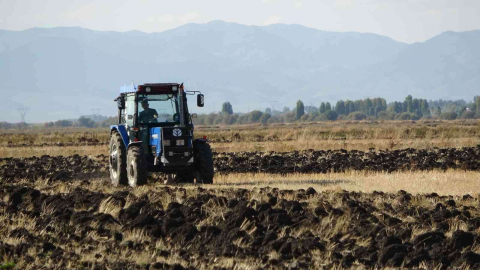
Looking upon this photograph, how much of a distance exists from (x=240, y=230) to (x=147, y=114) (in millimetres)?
7842

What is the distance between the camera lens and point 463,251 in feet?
35.8

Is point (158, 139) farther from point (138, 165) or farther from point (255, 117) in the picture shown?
point (255, 117)

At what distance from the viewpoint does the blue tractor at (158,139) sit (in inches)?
725

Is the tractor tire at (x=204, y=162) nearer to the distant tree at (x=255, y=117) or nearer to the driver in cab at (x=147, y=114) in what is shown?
the driver in cab at (x=147, y=114)

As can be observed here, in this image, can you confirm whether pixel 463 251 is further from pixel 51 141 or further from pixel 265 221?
pixel 51 141

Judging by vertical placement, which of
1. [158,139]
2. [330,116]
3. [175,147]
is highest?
[330,116]

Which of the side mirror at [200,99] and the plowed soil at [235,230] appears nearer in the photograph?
the plowed soil at [235,230]

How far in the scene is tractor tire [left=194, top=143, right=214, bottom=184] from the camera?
61.7 feet

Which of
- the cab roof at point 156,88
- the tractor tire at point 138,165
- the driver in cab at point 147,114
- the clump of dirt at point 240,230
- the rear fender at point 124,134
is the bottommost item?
the clump of dirt at point 240,230

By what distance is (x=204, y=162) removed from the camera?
18812 millimetres

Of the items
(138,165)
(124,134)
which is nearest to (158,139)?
(138,165)

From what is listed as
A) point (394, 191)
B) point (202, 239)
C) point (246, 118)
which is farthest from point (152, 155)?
point (246, 118)

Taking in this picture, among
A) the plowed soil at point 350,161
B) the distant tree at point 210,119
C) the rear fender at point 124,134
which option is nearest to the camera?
the rear fender at point 124,134

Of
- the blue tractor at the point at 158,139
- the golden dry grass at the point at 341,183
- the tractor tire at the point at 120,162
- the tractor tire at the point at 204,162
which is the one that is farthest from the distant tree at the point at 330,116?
the tractor tire at the point at 204,162
